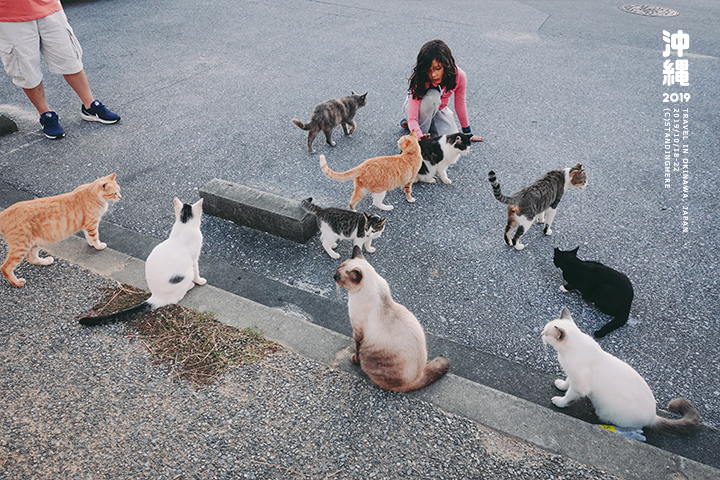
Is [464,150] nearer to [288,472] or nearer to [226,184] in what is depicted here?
[226,184]

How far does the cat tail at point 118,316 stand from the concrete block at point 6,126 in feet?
11.4

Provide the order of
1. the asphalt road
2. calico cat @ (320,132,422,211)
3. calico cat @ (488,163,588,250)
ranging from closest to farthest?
the asphalt road < calico cat @ (488,163,588,250) < calico cat @ (320,132,422,211)

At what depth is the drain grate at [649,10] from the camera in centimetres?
944

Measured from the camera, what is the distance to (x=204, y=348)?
2.65m

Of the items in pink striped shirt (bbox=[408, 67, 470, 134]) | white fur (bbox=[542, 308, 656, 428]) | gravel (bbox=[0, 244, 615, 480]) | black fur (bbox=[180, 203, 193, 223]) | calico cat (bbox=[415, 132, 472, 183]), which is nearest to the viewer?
gravel (bbox=[0, 244, 615, 480])

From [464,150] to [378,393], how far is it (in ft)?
8.72

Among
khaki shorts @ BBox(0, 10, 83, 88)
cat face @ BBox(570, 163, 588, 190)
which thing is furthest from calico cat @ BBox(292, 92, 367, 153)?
khaki shorts @ BBox(0, 10, 83, 88)

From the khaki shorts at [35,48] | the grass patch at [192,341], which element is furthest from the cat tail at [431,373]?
the khaki shorts at [35,48]

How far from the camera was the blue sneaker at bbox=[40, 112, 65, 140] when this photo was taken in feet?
15.5

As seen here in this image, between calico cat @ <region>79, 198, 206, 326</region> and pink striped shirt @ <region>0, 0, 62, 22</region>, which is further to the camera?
pink striped shirt @ <region>0, 0, 62, 22</region>

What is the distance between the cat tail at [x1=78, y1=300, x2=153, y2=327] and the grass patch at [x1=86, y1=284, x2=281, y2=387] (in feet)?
0.21

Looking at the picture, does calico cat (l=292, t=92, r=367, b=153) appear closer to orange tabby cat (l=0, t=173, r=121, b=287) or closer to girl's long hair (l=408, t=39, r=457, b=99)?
girl's long hair (l=408, t=39, r=457, b=99)

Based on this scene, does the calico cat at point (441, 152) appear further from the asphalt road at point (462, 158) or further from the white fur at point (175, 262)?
the white fur at point (175, 262)

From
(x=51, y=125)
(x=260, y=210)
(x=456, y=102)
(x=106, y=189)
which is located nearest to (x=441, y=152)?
(x=456, y=102)
